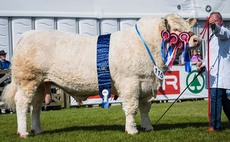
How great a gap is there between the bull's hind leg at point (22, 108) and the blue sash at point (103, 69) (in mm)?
1374

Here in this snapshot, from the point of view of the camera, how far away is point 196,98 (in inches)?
731

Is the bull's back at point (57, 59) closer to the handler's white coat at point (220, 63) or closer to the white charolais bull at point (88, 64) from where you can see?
the white charolais bull at point (88, 64)

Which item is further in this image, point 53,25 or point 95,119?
point 53,25

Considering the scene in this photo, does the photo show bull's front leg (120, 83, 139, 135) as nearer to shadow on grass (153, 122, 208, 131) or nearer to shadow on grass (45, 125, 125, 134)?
shadow on grass (45, 125, 125, 134)

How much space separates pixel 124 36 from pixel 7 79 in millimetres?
8587

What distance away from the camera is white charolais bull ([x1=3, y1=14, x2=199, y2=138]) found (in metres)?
8.20

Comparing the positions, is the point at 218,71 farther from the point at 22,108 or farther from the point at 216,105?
the point at 22,108

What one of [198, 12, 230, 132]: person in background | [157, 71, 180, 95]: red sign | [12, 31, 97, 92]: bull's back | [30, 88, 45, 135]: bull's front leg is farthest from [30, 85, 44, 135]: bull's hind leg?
[157, 71, 180, 95]: red sign

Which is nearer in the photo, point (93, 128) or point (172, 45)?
point (172, 45)

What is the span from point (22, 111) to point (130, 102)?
202 cm

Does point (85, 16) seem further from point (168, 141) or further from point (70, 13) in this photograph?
point (168, 141)

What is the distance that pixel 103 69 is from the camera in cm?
818

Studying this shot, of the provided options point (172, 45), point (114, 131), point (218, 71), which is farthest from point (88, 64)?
point (218, 71)

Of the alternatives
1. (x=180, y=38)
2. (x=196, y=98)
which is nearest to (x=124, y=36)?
(x=180, y=38)
